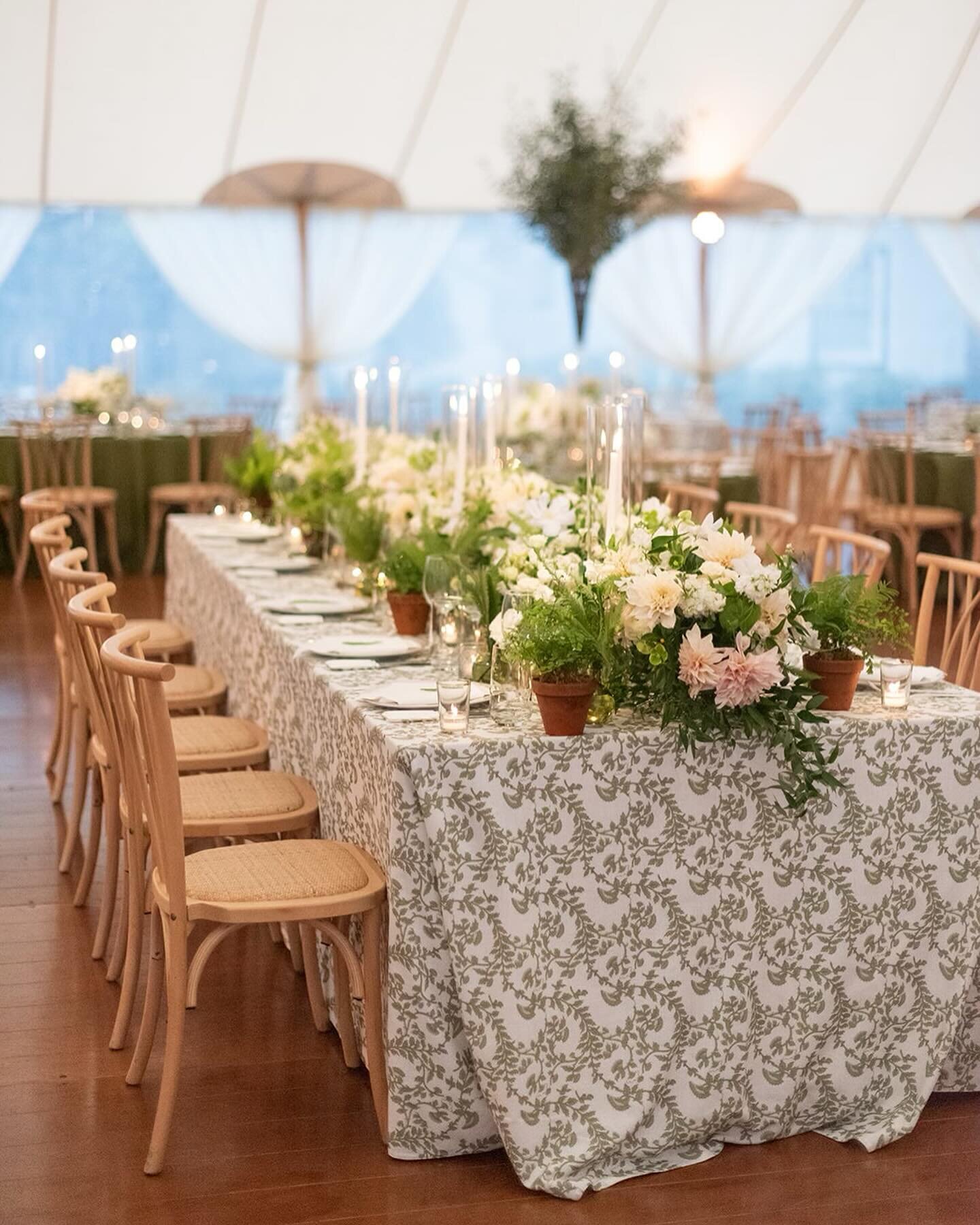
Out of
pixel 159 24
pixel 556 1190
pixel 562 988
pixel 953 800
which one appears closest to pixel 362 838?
pixel 562 988

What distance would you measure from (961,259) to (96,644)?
12.2m

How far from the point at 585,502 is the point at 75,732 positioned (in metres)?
1.75

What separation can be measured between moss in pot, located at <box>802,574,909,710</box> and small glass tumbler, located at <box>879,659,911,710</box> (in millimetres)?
36

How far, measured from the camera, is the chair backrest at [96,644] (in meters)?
2.96

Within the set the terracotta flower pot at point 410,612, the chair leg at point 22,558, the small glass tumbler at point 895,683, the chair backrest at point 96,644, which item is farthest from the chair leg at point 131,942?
the chair leg at point 22,558

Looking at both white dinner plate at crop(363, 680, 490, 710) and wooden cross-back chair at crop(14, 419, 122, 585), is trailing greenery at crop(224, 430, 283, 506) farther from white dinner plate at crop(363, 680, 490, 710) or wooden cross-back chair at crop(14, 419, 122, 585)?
wooden cross-back chair at crop(14, 419, 122, 585)

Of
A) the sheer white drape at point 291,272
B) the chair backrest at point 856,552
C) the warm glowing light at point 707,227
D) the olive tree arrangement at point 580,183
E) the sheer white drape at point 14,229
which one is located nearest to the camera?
the chair backrest at point 856,552

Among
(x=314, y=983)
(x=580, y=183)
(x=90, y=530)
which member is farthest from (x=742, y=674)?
(x=580, y=183)

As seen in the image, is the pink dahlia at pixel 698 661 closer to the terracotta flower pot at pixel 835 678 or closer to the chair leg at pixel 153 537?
the terracotta flower pot at pixel 835 678

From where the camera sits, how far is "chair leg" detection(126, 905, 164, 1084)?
291 centimetres

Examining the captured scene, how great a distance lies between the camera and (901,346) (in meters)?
15.0

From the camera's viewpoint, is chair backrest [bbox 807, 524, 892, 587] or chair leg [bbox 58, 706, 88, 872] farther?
chair leg [bbox 58, 706, 88, 872]

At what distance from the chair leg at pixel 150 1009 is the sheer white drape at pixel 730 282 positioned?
11.1 meters

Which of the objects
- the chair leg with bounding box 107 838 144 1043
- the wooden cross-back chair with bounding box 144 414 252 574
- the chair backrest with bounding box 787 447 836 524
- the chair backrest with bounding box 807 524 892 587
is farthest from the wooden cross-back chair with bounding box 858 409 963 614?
the chair leg with bounding box 107 838 144 1043
